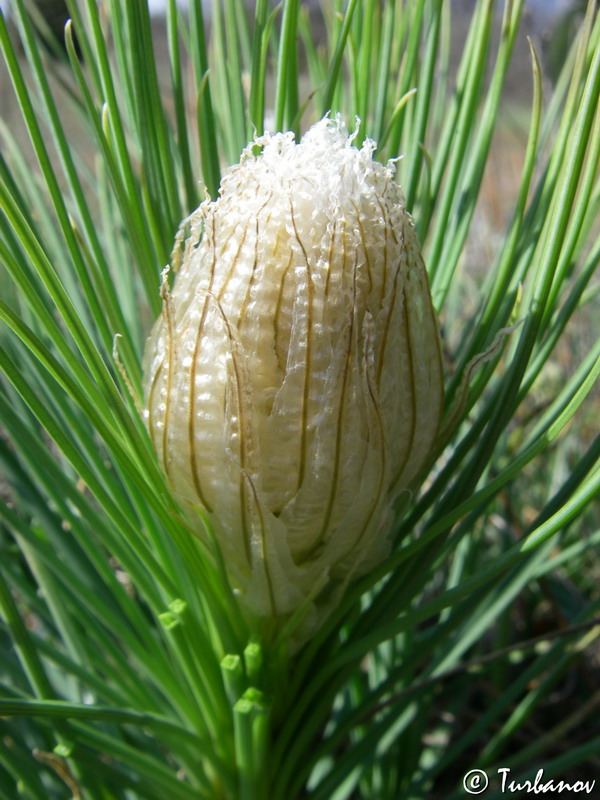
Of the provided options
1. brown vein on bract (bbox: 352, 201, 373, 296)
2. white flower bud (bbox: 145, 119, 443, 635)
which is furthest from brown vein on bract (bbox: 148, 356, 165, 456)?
brown vein on bract (bbox: 352, 201, 373, 296)

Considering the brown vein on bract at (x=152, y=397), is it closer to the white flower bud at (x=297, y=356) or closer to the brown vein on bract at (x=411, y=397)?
the white flower bud at (x=297, y=356)

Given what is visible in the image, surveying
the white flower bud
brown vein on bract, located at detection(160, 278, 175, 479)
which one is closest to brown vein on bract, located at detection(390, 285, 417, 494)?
the white flower bud

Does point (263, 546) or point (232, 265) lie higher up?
point (232, 265)

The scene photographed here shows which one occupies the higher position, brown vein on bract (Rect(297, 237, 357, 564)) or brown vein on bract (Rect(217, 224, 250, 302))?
brown vein on bract (Rect(217, 224, 250, 302))

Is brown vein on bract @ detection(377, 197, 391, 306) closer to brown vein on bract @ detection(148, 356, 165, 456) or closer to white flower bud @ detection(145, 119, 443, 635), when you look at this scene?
white flower bud @ detection(145, 119, 443, 635)

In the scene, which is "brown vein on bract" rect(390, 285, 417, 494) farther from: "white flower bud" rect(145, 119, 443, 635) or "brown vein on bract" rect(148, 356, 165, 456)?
"brown vein on bract" rect(148, 356, 165, 456)

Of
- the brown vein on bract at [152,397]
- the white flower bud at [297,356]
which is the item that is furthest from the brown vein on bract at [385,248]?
the brown vein on bract at [152,397]

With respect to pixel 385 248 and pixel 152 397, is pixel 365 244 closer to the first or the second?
pixel 385 248

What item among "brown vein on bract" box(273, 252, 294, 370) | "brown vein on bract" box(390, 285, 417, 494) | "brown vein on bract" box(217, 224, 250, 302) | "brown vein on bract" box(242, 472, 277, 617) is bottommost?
"brown vein on bract" box(242, 472, 277, 617)

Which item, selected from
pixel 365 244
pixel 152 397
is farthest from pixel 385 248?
pixel 152 397
